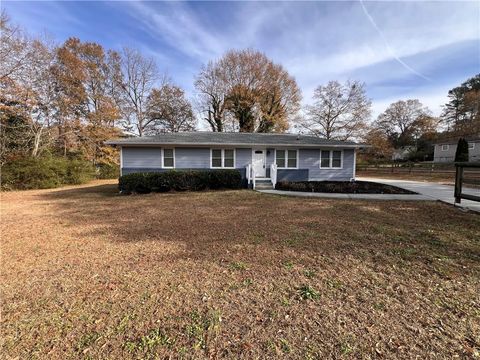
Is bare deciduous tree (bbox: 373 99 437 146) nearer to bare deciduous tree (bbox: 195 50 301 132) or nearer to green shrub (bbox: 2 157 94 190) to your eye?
bare deciduous tree (bbox: 195 50 301 132)

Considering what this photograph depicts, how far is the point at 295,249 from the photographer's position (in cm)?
405

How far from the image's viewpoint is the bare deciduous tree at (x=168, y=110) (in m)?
28.3

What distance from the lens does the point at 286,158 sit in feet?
46.6

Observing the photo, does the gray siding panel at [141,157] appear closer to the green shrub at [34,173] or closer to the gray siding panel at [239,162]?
the gray siding panel at [239,162]

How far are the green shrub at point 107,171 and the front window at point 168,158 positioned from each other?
13.3 m

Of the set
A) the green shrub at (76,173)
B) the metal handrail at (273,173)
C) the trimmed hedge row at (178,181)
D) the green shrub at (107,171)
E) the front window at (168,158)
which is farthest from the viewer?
the green shrub at (107,171)

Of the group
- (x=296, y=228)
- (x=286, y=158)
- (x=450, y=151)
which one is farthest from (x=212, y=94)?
(x=450, y=151)

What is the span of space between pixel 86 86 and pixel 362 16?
2410cm

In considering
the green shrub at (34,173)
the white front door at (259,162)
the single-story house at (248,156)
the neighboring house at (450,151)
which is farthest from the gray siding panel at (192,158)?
the neighboring house at (450,151)

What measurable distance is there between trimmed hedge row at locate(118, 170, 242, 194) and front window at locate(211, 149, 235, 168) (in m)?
1.62

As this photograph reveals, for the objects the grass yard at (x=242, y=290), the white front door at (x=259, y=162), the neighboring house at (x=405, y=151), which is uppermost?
the neighboring house at (x=405, y=151)

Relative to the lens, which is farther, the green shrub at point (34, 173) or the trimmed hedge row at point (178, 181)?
the green shrub at point (34, 173)

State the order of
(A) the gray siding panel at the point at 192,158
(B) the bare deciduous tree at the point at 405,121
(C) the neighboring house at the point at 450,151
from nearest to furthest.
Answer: (A) the gray siding panel at the point at 192,158 < (C) the neighboring house at the point at 450,151 < (B) the bare deciduous tree at the point at 405,121

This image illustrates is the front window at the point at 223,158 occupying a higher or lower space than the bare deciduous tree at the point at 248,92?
lower
